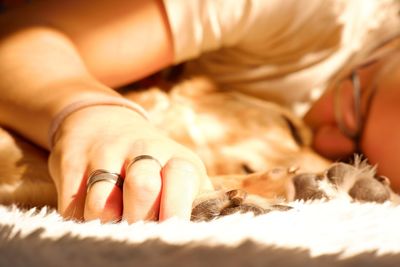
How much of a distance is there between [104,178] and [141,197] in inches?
2.1

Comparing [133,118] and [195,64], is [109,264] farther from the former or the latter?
[195,64]

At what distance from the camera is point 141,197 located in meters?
0.48

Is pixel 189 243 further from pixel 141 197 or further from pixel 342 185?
pixel 342 185

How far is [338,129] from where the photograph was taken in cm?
96

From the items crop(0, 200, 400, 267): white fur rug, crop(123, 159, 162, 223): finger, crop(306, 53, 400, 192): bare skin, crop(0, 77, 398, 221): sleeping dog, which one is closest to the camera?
crop(0, 200, 400, 267): white fur rug

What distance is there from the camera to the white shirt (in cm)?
91

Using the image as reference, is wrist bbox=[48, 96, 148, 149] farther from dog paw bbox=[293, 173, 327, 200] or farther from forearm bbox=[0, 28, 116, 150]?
dog paw bbox=[293, 173, 327, 200]

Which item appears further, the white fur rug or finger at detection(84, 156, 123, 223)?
finger at detection(84, 156, 123, 223)

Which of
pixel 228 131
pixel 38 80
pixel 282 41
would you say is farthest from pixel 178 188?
pixel 282 41

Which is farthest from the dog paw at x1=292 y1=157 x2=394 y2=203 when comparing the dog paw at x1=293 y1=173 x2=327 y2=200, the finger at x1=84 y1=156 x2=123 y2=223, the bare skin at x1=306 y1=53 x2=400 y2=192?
the finger at x1=84 y1=156 x2=123 y2=223

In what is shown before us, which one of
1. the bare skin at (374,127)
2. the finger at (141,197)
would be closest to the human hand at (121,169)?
the finger at (141,197)

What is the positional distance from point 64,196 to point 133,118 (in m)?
0.14

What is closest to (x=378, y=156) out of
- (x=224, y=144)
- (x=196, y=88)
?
(x=224, y=144)

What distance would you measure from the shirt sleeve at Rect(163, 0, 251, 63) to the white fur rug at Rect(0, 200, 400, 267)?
18.5 inches
